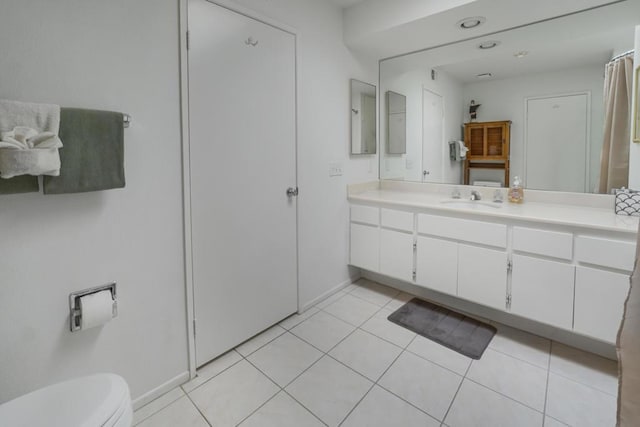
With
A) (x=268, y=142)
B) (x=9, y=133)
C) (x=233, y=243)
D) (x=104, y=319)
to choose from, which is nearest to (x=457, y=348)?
(x=233, y=243)

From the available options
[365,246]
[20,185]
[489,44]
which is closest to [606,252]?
[365,246]

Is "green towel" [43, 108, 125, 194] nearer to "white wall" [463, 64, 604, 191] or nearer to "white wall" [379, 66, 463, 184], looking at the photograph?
"white wall" [379, 66, 463, 184]

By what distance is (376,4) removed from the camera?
2.36 m

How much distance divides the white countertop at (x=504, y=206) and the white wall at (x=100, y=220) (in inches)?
64.8

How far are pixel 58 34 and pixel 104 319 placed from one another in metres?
1.15

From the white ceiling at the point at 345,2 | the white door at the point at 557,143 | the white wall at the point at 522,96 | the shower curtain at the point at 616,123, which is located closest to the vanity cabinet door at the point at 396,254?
the white wall at the point at 522,96

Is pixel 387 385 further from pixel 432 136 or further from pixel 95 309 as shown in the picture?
pixel 432 136

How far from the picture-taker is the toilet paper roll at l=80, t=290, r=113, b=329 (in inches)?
51.8

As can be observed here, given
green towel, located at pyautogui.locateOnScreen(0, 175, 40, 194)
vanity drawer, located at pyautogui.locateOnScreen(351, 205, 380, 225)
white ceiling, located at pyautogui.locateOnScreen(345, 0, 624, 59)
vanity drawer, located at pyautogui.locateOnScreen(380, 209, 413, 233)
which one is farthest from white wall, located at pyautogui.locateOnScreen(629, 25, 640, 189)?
green towel, located at pyautogui.locateOnScreen(0, 175, 40, 194)

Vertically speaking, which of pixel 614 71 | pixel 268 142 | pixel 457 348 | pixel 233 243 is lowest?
pixel 457 348

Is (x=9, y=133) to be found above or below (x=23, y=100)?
below

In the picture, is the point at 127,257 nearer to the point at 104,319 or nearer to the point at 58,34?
the point at 104,319

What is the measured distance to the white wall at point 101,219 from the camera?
1.20m

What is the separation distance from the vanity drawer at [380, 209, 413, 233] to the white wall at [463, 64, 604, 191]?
728 mm
